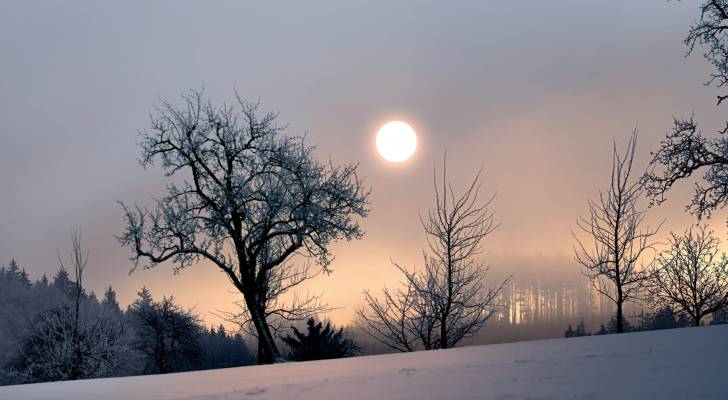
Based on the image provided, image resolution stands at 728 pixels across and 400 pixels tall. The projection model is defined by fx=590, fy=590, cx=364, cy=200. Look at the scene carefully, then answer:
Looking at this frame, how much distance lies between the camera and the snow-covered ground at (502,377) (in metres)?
2.28

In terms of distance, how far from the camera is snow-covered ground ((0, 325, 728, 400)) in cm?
228

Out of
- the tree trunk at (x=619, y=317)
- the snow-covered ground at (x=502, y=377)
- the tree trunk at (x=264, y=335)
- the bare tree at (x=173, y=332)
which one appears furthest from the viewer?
the bare tree at (x=173, y=332)

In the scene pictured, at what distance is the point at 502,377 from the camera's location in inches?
104

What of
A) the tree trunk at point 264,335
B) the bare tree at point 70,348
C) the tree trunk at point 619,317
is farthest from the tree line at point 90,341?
the tree trunk at point 619,317

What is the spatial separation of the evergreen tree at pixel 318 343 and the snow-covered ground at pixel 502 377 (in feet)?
88.6

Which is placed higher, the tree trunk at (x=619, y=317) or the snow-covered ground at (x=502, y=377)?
the tree trunk at (x=619, y=317)

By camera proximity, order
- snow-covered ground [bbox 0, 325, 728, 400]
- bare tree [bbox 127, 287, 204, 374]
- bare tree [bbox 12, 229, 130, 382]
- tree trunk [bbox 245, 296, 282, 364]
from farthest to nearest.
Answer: bare tree [bbox 127, 287, 204, 374] < bare tree [bbox 12, 229, 130, 382] < tree trunk [bbox 245, 296, 282, 364] < snow-covered ground [bbox 0, 325, 728, 400]

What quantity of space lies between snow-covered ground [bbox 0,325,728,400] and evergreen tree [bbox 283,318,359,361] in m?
27.0

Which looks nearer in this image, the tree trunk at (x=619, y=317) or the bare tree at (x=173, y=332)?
the tree trunk at (x=619, y=317)

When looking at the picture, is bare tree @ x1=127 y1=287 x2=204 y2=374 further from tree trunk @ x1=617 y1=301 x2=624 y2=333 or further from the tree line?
tree trunk @ x1=617 y1=301 x2=624 y2=333

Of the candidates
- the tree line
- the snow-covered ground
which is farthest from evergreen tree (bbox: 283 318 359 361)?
the snow-covered ground

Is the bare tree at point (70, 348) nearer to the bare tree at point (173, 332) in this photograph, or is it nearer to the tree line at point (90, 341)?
the tree line at point (90, 341)

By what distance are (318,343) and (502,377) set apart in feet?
96.7

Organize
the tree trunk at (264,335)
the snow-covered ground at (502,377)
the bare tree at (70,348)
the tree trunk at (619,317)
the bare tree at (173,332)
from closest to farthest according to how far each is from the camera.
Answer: the snow-covered ground at (502,377) < the tree trunk at (619,317) < the tree trunk at (264,335) < the bare tree at (70,348) < the bare tree at (173,332)
